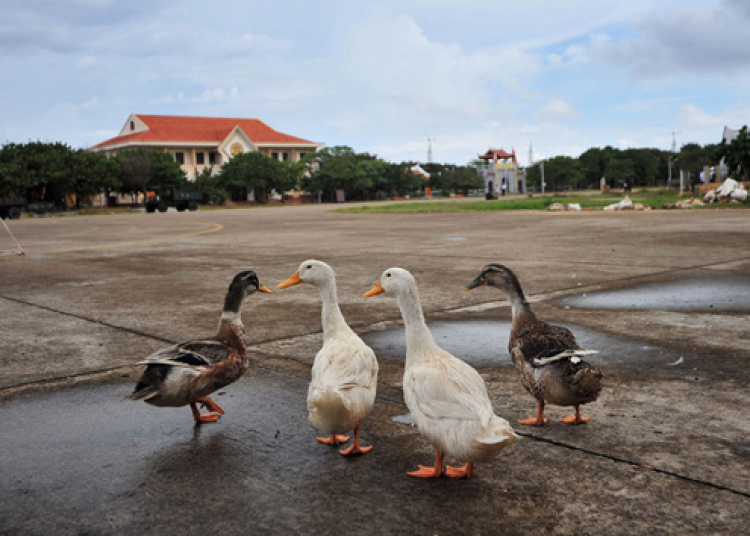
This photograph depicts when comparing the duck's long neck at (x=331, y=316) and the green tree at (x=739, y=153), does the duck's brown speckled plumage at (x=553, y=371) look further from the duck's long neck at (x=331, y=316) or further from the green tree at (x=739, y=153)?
the green tree at (x=739, y=153)

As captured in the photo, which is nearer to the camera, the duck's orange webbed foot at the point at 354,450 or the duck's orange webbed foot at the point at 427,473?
the duck's orange webbed foot at the point at 427,473

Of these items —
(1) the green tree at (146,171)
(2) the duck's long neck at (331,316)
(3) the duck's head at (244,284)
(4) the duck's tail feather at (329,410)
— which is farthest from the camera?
(1) the green tree at (146,171)

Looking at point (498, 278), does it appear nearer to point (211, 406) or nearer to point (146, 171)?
point (211, 406)

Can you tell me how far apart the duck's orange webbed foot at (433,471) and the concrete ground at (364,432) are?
0.04 metres

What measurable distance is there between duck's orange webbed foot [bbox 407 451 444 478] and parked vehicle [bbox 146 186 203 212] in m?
48.6

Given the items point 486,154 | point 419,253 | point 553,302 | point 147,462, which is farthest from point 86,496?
point 486,154

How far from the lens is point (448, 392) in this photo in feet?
9.02

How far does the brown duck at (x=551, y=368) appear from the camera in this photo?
3.16 m

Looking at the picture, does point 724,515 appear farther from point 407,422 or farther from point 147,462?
point 147,462

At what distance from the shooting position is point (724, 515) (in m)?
2.39

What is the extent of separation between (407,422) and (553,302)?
3.77 meters

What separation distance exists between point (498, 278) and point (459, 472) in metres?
1.69

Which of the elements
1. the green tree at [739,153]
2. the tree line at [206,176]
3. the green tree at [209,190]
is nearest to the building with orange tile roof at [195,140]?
the tree line at [206,176]

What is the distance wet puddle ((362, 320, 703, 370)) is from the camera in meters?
→ 4.57
